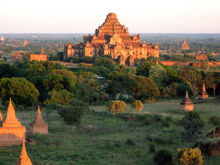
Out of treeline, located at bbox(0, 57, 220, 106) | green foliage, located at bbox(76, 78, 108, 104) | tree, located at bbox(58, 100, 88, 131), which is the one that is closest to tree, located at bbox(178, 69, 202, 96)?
treeline, located at bbox(0, 57, 220, 106)

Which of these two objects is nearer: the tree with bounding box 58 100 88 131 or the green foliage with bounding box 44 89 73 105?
the tree with bounding box 58 100 88 131

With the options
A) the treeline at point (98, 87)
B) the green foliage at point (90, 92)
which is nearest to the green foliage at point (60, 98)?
the treeline at point (98, 87)

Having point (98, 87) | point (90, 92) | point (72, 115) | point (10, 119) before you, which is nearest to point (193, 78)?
point (98, 87)

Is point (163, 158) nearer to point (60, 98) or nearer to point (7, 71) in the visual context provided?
point (60, 98)

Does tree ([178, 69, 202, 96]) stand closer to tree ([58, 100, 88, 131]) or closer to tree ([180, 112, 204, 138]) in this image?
tree ([180, 112, 204, 138])

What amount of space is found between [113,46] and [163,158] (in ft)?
209

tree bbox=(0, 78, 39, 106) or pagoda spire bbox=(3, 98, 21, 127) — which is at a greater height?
pagoda spire bbox=(3, 98, 21, 127)

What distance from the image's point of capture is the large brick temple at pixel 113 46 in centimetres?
8188

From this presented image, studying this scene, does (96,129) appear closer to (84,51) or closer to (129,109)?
(129,109)

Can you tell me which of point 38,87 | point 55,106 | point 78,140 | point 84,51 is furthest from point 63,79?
point 84,51

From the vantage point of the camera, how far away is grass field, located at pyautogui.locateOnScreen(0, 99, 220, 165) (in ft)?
68.0

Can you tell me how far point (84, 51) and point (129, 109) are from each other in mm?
48474

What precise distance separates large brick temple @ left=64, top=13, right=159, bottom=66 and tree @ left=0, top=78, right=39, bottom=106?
37622 mm

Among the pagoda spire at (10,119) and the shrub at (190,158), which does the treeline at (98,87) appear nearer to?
the pagoda spire at (10,119)
